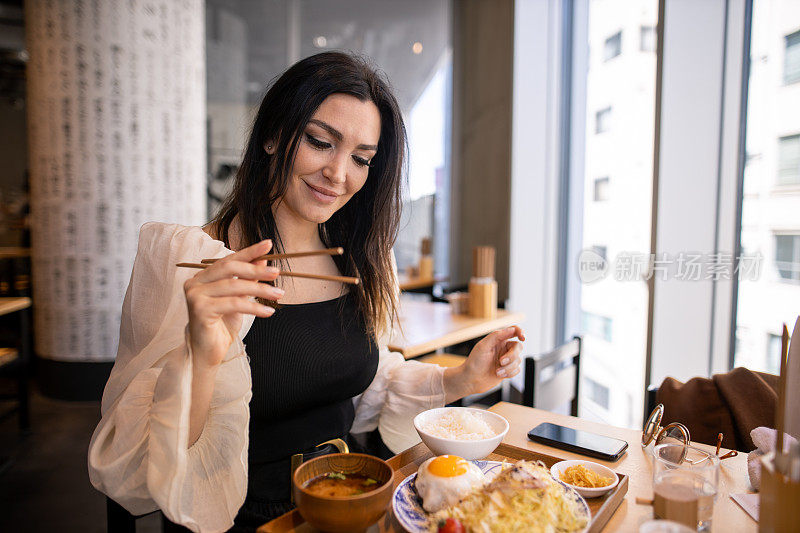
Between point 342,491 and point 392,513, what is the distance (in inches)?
4.4

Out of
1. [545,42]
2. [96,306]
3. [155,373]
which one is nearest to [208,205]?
[96,306]

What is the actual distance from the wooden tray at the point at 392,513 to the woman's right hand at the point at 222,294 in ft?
1.07

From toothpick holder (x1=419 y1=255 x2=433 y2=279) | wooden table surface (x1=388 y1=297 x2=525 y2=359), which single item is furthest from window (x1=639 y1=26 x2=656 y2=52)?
toothpick holder (x1=419 y1=255 x2=433 y2=279)

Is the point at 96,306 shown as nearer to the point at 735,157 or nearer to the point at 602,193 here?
the point at 602,193

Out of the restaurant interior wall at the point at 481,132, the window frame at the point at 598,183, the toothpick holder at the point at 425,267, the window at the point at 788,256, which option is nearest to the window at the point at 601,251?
the window frame at the point at 598,183

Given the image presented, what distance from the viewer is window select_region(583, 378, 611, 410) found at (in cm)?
334

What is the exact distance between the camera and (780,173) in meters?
2.18

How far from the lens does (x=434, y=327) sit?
8.99ft

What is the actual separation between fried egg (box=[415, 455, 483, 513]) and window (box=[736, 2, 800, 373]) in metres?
1.88

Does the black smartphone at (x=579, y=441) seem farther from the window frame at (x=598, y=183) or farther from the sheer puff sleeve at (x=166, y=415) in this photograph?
the window frame at (x=598, y=183)

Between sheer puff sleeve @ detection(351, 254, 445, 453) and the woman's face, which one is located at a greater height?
the woman's face

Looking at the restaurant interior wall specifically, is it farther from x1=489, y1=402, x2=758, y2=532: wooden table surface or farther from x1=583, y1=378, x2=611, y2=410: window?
x1=489, y1=402, x2=758, y2=532: wooden table surface

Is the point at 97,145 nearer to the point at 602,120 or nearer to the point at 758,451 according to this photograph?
the point at 602,120

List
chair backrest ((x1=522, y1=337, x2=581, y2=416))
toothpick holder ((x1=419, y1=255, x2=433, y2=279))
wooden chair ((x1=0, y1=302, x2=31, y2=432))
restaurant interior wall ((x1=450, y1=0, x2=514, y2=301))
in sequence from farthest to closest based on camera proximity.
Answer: toothpick holder ((x1=419, y1=255, x2=433, y2=279))
restaurant interior wall ((x1=450, y1=0, x2=514, y2=301))
wooden chair ((x1=0, y1=302, x2=31, y2=432))
chair backrest ((x1=522, y1=337, x2=581, y2=416))
